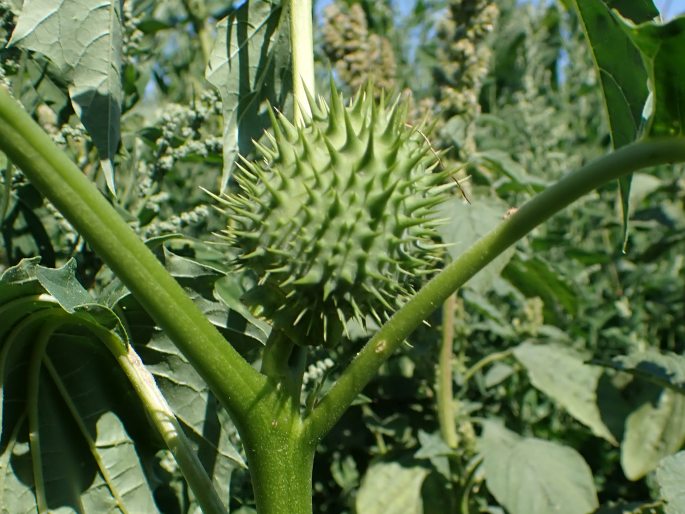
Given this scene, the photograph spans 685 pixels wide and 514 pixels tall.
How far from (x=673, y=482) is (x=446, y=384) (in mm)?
756

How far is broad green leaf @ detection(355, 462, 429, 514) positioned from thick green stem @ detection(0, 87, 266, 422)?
93 centimetres

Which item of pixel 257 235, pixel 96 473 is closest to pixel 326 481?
pixel 96 473

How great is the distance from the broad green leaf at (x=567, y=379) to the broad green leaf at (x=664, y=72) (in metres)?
1.11

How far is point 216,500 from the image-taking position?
1095 mm

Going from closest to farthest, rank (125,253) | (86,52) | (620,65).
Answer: (125,253) < (620,65) < (86,52)

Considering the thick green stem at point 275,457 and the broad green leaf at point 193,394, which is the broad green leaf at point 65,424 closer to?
the broad green leaf at point 193,394

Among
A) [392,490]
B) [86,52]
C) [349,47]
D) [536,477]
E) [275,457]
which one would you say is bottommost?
[392,490]

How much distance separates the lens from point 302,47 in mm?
1279

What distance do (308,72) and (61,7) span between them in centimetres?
38

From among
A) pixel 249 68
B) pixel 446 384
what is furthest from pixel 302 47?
pixel 446 384

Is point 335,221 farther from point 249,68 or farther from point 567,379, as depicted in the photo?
point 567,379

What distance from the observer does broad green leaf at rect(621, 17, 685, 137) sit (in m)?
0.98

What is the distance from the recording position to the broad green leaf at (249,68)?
138cm

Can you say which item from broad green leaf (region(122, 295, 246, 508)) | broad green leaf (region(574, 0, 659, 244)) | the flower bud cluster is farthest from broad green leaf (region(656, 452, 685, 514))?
the flower bud cluster
